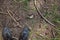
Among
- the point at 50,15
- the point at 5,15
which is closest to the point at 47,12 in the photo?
the point at 50,15

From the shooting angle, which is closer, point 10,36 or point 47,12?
point 10,36

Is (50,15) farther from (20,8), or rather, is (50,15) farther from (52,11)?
(20,8)

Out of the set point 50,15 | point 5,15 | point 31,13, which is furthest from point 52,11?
point 5,15

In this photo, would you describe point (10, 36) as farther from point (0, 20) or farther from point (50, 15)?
point (50, 15)

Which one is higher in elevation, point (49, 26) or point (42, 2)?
point (42, 2)

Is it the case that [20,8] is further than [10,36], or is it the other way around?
[20,8]

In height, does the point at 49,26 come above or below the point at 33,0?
below
